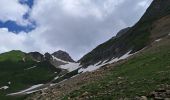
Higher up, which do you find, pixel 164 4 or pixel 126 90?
pixel 164 4

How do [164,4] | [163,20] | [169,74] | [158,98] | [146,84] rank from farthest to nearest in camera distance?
[164,4] < [163,20] < [169,74] < [146,84] < [158,98]

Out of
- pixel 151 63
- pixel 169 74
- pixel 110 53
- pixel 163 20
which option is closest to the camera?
pixel 169 74

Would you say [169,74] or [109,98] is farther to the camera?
[169,74]

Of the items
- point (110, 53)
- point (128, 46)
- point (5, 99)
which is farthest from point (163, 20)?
point (5, 99)

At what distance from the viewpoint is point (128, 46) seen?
440ft

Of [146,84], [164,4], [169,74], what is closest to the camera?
[146,84]

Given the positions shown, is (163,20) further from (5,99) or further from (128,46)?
(5,99)

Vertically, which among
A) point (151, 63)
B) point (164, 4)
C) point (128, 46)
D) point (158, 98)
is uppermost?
point (164, 4)

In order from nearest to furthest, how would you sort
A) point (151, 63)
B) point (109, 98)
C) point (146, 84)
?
point (109, 98)
point (146, 84)
point (151, 63)

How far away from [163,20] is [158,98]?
9741 cm

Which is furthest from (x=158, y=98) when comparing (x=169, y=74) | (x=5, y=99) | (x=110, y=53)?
(x=5, y=99)

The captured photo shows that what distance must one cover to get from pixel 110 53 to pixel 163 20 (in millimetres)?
31077

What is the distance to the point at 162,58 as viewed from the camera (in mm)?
59281

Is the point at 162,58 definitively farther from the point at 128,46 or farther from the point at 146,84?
the point at 128,46
